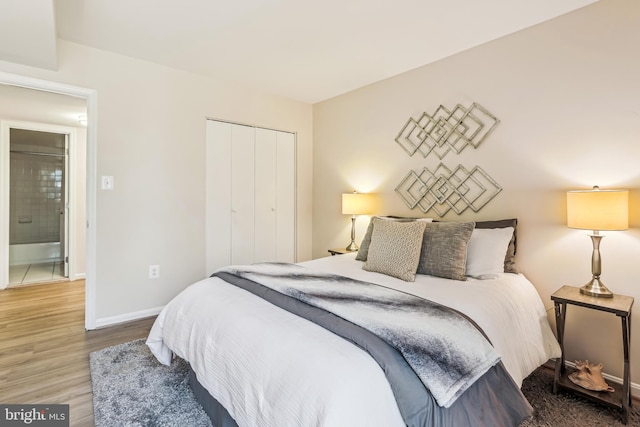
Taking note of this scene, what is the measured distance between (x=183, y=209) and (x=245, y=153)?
0.94m

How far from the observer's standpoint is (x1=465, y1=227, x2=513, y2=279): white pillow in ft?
7.18

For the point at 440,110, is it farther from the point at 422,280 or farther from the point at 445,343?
the point at 445,343

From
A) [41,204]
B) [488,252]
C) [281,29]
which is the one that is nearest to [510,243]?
[488,252]

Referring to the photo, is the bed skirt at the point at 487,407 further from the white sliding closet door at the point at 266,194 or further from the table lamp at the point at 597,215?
the white sliding closet door at the point at 266,194

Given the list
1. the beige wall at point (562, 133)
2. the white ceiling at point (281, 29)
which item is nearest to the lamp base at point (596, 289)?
the beige wall at point (562, 133)

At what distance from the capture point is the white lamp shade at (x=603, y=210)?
1796mm

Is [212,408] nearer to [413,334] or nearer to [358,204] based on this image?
[413,334]

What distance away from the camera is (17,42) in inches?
84.1

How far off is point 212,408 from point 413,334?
3.53ft

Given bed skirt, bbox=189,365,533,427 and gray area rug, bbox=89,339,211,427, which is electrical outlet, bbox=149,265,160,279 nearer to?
gray area rug, bbox=89,339,211,427

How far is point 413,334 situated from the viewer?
48.3 inches

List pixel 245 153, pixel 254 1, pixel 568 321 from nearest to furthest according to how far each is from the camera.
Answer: pixel 254 1 < pixel 568 321 < pixel 245 153

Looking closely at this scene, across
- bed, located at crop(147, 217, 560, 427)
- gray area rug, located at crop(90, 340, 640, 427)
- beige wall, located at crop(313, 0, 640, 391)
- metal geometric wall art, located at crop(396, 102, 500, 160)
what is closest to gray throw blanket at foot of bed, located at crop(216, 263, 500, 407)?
bed, located at crop(147, 217, 560, 427)

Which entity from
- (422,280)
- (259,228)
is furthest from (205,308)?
(259,228)
